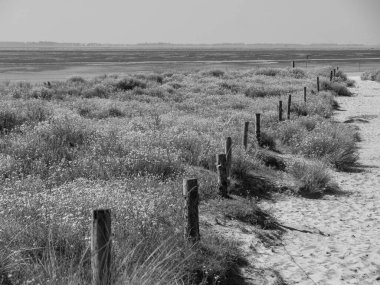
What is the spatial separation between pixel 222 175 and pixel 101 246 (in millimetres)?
5407

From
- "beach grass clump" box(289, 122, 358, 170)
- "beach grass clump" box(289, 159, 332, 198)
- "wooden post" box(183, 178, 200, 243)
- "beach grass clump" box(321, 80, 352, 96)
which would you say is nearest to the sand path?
"beach grass clump" box(289, 159, 332, 198)

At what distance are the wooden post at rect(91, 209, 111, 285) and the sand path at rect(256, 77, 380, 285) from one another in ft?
10.6

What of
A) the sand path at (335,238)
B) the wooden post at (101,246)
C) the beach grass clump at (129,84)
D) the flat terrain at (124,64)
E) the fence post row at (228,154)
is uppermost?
the wooden post at (101,246)

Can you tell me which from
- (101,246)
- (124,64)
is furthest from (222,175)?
(124,64)

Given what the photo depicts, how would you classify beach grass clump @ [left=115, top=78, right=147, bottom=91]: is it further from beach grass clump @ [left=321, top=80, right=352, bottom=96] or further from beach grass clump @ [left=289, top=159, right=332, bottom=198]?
beach grass clump @ [left=289, top=159, right=332, bottom=198]

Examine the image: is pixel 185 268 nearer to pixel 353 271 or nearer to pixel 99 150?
pixel 353 271

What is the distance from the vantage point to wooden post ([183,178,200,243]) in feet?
21.5

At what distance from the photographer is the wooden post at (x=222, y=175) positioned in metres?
9.45

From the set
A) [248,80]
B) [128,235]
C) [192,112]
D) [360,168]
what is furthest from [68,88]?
[128,235]

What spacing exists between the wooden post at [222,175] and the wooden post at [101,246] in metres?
5.09

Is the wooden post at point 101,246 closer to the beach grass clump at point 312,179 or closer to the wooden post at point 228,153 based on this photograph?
the wooden post at point 228,153

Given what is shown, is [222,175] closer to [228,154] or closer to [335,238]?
[228,154]

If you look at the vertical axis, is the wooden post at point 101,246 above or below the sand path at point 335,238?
above

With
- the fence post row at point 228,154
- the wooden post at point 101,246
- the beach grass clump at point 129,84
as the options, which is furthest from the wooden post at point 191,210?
the beach grass clump at point 129,84
